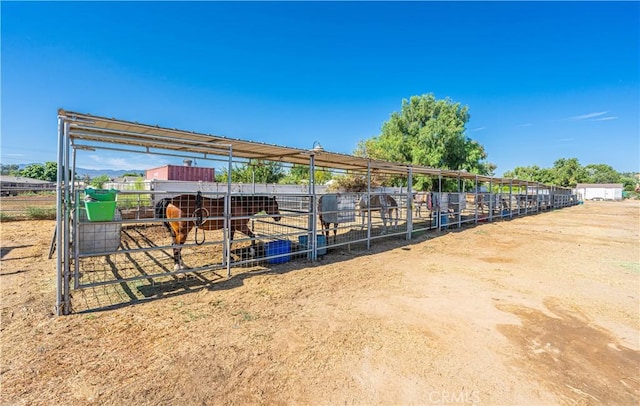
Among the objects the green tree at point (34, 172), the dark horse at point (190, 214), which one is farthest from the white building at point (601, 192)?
the green tree at point (34, 172)

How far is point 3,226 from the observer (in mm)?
9516

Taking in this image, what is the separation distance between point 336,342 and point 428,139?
78.2 feet

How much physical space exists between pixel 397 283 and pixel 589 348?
2448 mm

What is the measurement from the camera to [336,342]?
2.90m

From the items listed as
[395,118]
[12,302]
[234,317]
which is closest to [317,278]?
[234,317]

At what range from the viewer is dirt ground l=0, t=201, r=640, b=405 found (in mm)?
2182

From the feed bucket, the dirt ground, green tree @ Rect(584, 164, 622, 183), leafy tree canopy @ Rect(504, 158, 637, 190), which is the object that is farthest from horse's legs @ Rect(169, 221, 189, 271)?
green tree @ Rect(584, 164, 622, 183)

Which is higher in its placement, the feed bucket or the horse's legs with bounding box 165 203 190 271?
the feed bucket

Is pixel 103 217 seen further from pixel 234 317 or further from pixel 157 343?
pixel 234 317

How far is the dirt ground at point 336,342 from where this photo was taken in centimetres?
218

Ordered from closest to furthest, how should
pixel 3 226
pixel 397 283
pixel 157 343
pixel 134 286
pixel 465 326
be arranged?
pixel 157 343, pixel 465 326, pixel 134 286, pixel 397 283, pixel 3 226

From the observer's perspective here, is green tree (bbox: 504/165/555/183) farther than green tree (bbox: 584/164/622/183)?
No

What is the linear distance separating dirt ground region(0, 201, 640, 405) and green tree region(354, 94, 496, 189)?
1929 centimetres

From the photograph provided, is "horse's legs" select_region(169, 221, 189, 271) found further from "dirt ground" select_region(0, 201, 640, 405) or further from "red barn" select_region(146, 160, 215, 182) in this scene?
"red barn" select_region(146, 160, 215, 182)
